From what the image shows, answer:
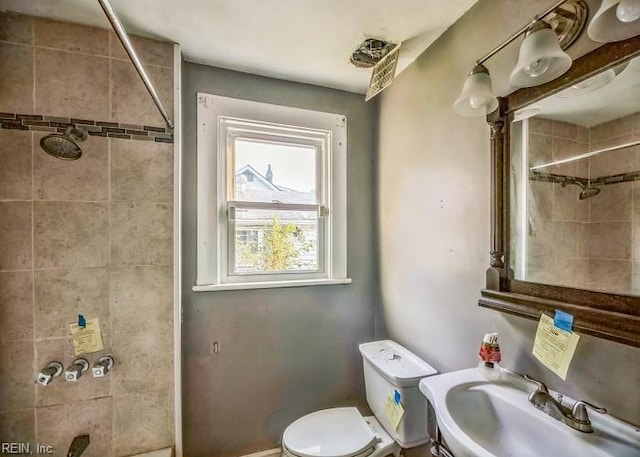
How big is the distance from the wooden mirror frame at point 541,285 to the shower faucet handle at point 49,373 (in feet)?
5.68

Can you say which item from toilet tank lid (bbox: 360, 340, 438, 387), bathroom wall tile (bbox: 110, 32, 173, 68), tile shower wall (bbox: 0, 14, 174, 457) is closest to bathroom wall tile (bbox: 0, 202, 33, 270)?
tile shower wall (bbox: 0, 14, 174, 457)

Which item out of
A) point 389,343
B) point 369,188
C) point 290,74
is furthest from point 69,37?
point 389,343

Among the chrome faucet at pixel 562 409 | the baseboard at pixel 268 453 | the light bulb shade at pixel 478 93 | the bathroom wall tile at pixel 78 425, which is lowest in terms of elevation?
the baseboard at pixel 268 453

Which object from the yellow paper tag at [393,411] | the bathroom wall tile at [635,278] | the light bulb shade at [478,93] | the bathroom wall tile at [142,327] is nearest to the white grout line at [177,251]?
the bathroom wall tile at [142,327]

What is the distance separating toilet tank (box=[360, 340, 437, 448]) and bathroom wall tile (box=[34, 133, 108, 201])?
151 cm

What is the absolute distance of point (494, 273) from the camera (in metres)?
1.06

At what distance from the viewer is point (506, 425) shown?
0.90 m

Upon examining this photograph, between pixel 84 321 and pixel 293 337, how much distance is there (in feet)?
3.27

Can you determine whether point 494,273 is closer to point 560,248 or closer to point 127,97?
point 560,248

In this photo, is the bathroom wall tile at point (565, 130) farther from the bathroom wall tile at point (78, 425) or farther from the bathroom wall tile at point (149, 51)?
the bathroom wall tile at point (78, 425)

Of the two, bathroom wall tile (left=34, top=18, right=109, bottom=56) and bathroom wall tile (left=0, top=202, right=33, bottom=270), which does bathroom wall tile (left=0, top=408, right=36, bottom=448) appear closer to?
bathroom wall tile (left=0, top=202, right=33, bottom=270)

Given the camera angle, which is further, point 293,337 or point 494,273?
point 293,337

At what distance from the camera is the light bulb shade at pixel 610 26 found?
Result: 2.25ft

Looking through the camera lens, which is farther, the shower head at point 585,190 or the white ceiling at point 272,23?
the white ceiling at point 272,23
